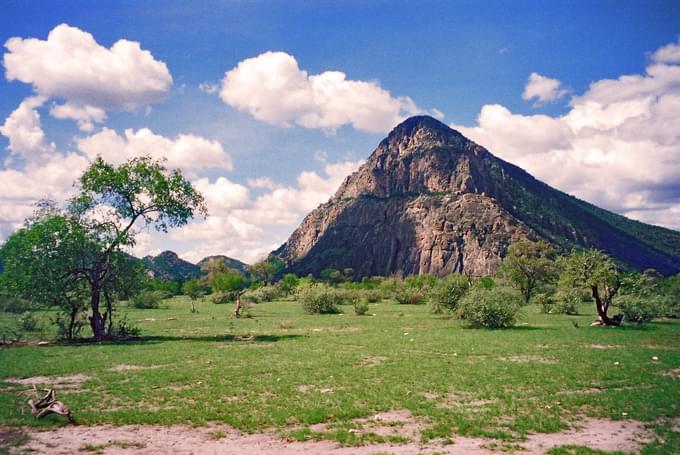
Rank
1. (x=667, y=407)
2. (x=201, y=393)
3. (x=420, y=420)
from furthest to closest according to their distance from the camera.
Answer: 1. (x=201, y=393)
2. (x=667, y=407)
3. (x=420, y=420)

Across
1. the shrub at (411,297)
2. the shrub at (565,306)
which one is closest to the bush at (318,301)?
the shrub at (411,297)

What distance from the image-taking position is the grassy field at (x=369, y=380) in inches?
524

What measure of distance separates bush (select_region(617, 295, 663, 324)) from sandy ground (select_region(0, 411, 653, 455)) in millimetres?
30745

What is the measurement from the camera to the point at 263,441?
11.6 meters

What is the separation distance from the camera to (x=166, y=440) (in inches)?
463

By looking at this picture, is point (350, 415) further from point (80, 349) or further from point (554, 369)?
point (80, 349)

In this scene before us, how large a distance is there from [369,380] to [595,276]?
2689 cm

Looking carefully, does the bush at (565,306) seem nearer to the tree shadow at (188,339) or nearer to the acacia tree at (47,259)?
the tree shadow at (188,339)

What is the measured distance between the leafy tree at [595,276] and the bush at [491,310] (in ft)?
17.3

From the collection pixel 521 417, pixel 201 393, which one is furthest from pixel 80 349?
pixel 521 417

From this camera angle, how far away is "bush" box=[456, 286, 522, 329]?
38.5 meters

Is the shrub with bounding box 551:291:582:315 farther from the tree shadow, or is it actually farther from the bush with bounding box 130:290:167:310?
the bush with bounding box 130:290:167:310

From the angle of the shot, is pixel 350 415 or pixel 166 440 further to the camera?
pixel 350 415

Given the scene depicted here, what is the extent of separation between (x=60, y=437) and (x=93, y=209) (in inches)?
955
